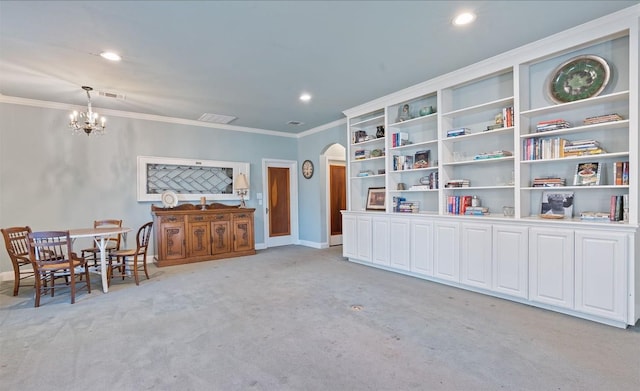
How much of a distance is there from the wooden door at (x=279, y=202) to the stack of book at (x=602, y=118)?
5742mm

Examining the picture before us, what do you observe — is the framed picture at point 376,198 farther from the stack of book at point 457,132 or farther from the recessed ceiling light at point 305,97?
the recessed ceiling light at point 305,97

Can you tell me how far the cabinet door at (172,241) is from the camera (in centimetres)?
538

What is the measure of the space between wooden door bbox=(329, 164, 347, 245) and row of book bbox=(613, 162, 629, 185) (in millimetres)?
5162

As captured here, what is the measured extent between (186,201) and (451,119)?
16.2ft

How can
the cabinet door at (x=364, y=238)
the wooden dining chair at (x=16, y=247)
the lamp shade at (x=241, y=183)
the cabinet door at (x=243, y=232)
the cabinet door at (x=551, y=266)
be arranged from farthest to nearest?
the lamp shade at (x=241, y=183), the cabinet door at (x=243, y=232), the cabinet door at (x=364, y=238), the wooden dining chair at (x=16, y=247), the cabinet door at (x=551, y=266)

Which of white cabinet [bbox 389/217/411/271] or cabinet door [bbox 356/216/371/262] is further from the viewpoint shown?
cabinet door [bbox 356/216/371/262]

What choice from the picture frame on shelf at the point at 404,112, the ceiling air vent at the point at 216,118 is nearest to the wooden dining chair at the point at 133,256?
the ceiling air vent at the point at 216,118

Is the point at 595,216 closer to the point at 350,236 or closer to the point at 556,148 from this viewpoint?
the point at 556,148

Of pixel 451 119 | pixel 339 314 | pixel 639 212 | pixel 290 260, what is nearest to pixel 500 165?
pixel 451 119

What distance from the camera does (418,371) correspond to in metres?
2.13

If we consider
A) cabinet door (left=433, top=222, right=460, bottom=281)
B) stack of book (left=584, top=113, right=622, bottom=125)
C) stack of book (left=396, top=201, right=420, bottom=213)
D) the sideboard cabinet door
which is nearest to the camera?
stack of book (left=584, top=113, right=622, bottom=125)

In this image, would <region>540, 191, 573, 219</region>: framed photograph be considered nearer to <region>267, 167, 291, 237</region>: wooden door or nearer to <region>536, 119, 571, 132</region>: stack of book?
<region>536, 119, 571, 132</region>: stack of book

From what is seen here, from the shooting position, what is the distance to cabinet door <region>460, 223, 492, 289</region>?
359 cm

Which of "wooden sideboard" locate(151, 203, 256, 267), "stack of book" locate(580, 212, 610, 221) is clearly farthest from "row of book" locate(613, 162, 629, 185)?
"wooden sideboard" locate(151, 203, 256, 267)
